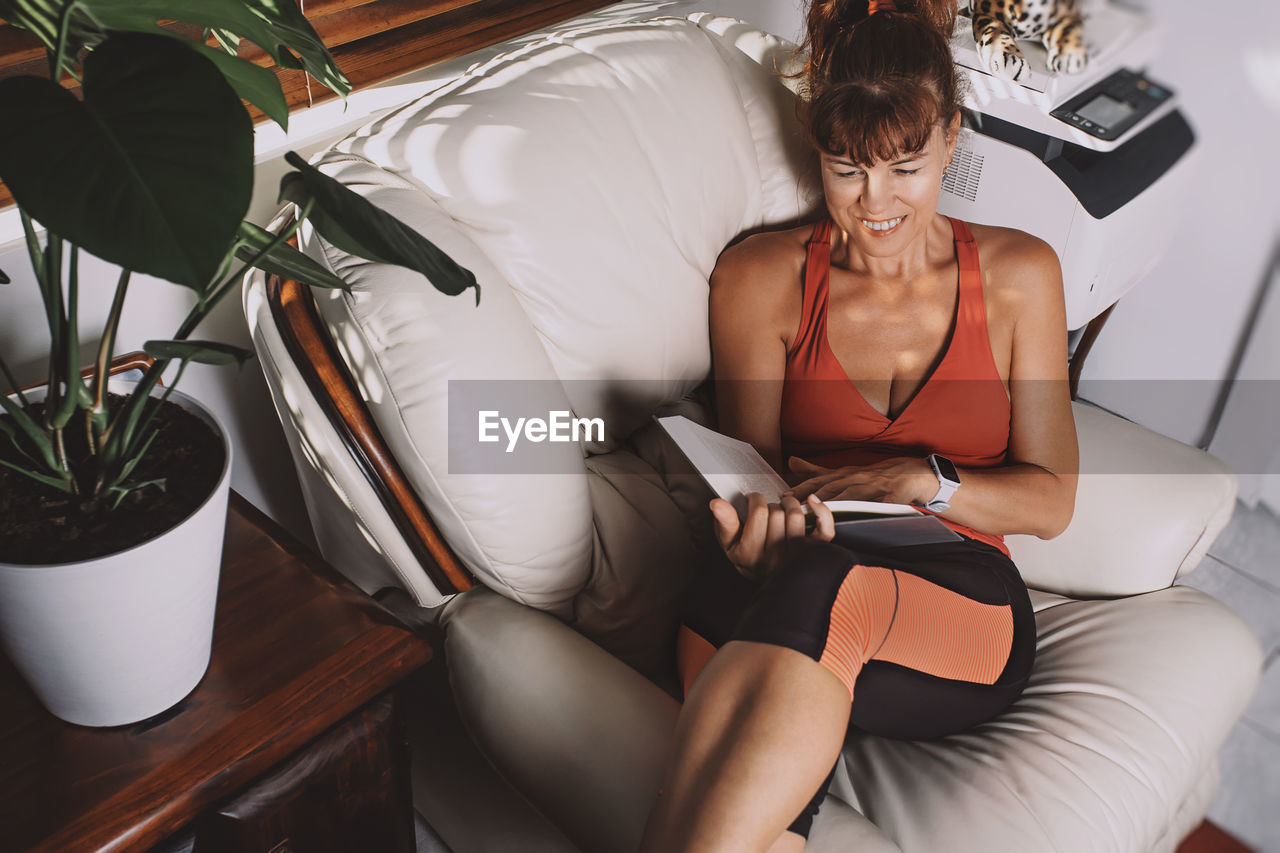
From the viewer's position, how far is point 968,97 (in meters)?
1.58

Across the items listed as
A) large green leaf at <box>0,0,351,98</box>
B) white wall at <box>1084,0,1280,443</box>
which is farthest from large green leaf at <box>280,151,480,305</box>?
white wall at <box>1084,0,1280,443</box>

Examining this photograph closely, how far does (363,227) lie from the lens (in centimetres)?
68

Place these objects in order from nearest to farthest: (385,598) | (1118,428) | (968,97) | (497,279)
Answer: (497,279) < (385,598) < (1118,428) < (968,97)

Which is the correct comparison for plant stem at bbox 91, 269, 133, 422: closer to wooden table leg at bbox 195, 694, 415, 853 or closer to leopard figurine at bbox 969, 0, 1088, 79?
wooden table leg at bbox 195, 694, 415, 853

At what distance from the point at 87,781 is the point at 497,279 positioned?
24.7 inches

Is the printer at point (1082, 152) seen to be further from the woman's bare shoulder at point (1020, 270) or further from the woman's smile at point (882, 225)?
the woman's smile at point (882, 225)

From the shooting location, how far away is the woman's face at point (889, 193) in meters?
1.21

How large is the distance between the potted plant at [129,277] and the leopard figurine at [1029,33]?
3.78 feet

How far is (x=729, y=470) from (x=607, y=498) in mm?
201

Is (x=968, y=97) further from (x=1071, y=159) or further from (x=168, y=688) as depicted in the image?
(x=168, y=688)

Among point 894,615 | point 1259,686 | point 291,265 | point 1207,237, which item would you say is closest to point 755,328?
point 894,615

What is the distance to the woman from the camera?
0.93 meters

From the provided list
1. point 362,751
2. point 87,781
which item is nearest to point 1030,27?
point 362,751

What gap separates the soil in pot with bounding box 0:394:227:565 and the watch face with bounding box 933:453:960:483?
88cm
